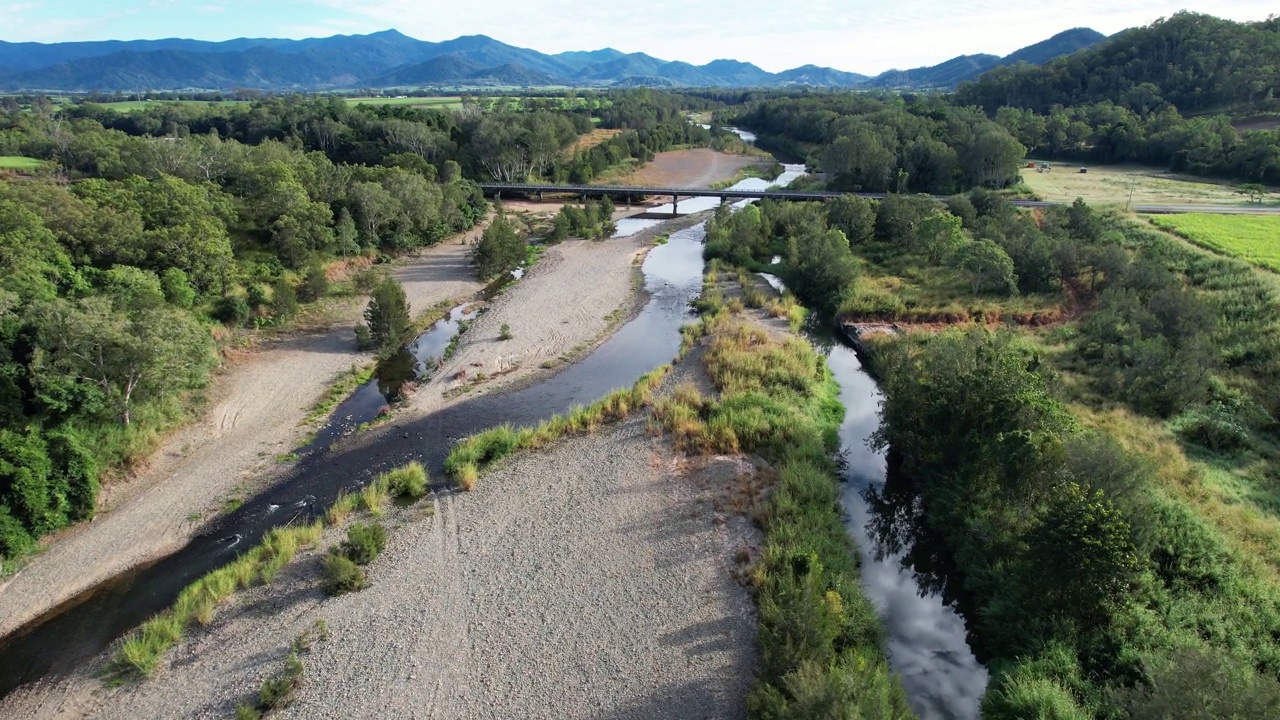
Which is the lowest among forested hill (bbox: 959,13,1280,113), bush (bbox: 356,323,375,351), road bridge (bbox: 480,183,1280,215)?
bush (bbox: 356,323,375,351)

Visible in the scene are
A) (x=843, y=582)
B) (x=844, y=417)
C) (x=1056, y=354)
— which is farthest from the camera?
(x=1056, y=354)

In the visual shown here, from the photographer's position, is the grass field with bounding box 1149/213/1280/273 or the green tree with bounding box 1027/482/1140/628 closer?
the green tree with bounding box 1027/482/1140/628

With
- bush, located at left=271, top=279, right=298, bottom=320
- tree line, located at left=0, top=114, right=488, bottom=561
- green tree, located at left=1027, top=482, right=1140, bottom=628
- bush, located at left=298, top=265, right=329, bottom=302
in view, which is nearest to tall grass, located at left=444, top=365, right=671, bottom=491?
tree line, located at left=0, top=114, right=488, bottom=561

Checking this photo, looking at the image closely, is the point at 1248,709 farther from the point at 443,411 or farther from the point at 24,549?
the point at 24,549

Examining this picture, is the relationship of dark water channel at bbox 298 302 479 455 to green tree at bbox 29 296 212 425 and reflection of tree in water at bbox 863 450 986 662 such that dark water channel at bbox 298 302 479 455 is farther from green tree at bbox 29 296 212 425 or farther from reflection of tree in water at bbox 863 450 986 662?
reflection of tree in water at bbox 863 450 986 662

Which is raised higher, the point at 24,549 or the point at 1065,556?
the point at 1065,556

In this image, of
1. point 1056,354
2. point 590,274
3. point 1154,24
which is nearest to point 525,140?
point 590,274
